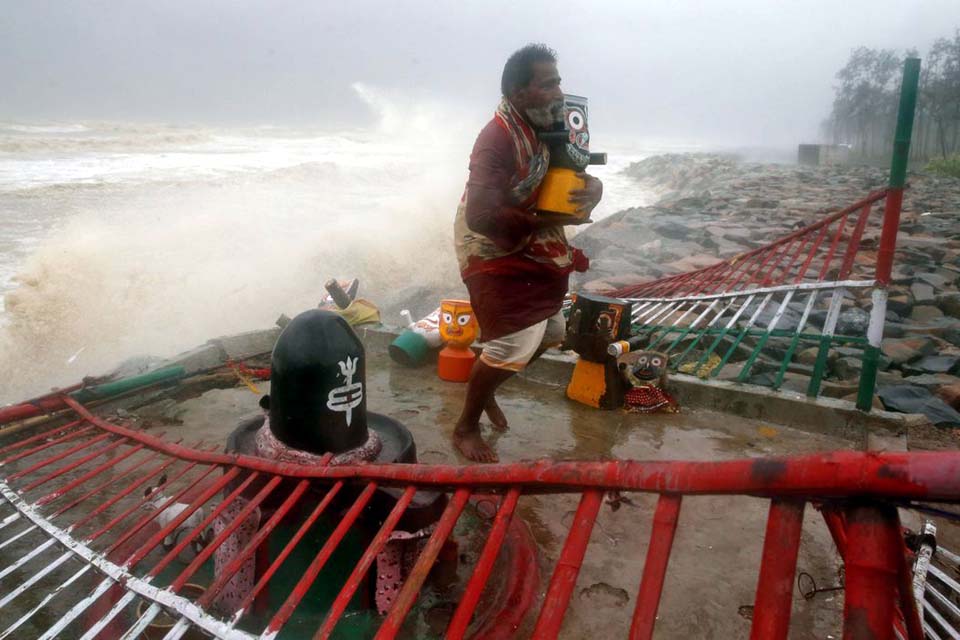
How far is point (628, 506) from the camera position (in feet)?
8.93

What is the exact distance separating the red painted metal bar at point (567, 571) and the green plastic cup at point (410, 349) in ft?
11.0

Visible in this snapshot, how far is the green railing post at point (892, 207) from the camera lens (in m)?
2.93

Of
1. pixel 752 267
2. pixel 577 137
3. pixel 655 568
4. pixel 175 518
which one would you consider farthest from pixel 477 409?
pixel 752 267

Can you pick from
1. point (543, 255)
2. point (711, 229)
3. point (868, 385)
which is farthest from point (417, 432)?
point (711, 229)

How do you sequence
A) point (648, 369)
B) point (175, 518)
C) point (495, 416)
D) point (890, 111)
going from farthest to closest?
point (890, 111)
point (648, 369)
point (495, 416)
point (175, 518)

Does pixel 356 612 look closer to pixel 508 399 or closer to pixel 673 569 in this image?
pixel 673 569

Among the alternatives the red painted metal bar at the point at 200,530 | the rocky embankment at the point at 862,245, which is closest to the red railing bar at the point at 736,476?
the red painted metal bar at the point at 200,530

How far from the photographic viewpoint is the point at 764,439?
3.46 meters

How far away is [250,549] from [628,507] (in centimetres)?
164

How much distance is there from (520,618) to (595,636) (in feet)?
0.81

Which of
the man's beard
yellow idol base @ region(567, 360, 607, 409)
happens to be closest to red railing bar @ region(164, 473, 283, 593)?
the man's beard

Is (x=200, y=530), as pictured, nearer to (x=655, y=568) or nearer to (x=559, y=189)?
(x=655, y=568)

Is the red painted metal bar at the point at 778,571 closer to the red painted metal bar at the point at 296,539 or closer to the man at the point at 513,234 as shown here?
the red painted metal bar at the point at 296,539

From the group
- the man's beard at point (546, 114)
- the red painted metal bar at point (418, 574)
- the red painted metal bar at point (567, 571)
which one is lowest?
the red painted metal bar at point (418, 574)
